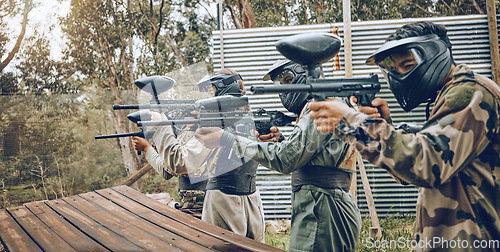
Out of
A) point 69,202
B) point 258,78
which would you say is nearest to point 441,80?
point 69,202

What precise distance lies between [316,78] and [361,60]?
4.86 meters

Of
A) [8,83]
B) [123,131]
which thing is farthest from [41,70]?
[123,131]

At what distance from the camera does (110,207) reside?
11.3 feet

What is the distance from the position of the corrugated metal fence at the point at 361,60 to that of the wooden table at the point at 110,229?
3271mm

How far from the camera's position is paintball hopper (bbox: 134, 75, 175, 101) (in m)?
4.10

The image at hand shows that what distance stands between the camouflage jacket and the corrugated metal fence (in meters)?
4.79

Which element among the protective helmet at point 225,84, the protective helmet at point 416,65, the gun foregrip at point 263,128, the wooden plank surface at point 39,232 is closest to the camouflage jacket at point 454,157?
the protective helmet at point 416,65

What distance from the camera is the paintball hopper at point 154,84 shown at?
4.10 m

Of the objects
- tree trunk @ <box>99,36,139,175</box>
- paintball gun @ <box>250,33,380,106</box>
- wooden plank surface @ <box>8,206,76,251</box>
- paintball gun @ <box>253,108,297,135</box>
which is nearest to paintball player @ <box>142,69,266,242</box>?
paintball gun @ <box>253,108,297,135</box>

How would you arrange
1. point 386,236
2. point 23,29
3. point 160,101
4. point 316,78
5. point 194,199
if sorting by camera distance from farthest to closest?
point 23,29 → point 386,236 → point 194,199 → point 160,101 → point 316,78

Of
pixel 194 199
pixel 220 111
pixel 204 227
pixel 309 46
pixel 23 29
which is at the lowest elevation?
pixel 194 199

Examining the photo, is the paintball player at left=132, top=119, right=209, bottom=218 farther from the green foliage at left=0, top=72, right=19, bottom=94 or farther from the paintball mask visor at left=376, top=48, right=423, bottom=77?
the green foliage at left=0, top=72, right=19, bottom=94

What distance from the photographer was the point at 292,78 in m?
3.20

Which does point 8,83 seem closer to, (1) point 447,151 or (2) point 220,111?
(2) point 220,111
